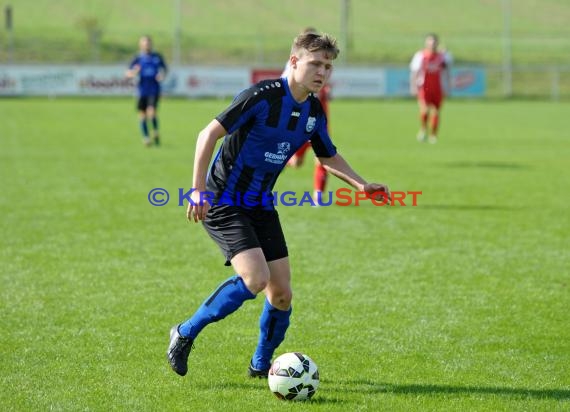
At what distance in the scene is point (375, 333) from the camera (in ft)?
20.0

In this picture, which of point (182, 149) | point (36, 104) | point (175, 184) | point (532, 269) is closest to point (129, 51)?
point (36, 104)

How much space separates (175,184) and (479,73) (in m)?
23.8

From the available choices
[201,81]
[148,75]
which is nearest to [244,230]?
[148,75]

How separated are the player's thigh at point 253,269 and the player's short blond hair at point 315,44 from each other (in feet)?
3.68

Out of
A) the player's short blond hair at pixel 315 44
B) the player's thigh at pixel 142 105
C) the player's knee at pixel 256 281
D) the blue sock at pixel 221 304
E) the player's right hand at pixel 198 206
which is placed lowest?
the blue sock at pixel 221 304

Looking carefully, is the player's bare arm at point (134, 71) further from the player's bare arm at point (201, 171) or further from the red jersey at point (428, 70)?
the player's bare arm at point (201, 171)

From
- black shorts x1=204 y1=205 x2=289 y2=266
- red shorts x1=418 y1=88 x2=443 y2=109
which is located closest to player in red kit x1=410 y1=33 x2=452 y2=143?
red shorts x1=418 y1=88 x2=443 y2=109

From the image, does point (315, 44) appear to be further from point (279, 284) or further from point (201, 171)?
point (279, 284)

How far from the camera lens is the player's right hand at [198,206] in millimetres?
4773

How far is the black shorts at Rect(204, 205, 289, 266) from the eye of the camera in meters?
4.95

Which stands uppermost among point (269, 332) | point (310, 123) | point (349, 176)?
point (310, 123)

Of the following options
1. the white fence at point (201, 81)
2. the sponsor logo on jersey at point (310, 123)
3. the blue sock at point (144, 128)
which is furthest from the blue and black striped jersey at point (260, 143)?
the white fence at point (201, 81)

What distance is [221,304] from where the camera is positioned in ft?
16.2

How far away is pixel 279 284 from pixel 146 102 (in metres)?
13.9
